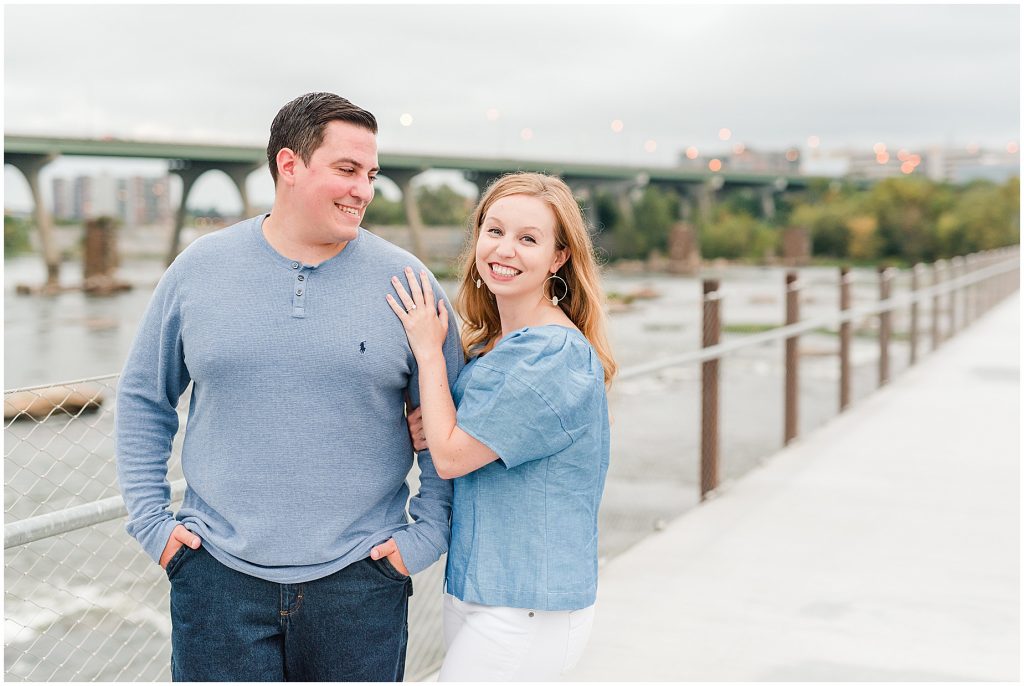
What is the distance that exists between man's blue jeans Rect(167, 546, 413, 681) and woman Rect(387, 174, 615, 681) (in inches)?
5.5

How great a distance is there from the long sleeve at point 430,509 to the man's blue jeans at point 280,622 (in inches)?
2.1

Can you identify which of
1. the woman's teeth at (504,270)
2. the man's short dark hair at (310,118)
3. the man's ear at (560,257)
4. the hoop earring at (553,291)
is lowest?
the hoop earring at (553,291)

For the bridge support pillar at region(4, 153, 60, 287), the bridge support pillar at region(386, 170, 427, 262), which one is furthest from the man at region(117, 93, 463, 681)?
the bridge support pillar at region(4, 153, 60, 287)

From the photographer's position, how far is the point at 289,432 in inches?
75.6

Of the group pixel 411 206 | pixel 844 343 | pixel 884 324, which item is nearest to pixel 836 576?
pixel 844 343

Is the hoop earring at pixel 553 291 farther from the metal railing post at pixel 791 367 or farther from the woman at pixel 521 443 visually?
the metal railing post at pixel 791 367

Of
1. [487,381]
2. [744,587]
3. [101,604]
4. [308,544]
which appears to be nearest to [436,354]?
[487,381]

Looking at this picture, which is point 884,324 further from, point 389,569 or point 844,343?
point 389,569

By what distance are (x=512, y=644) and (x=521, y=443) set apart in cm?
38

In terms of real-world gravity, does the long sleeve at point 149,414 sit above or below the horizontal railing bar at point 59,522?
above

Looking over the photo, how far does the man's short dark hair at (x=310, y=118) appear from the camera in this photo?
1916 mm

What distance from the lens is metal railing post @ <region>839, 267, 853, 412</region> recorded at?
27.6 ft

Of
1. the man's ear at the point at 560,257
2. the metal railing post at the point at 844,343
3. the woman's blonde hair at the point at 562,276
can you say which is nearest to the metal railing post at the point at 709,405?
the metal railing post at the point at 844,343

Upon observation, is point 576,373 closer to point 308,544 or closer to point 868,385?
point 308,544
